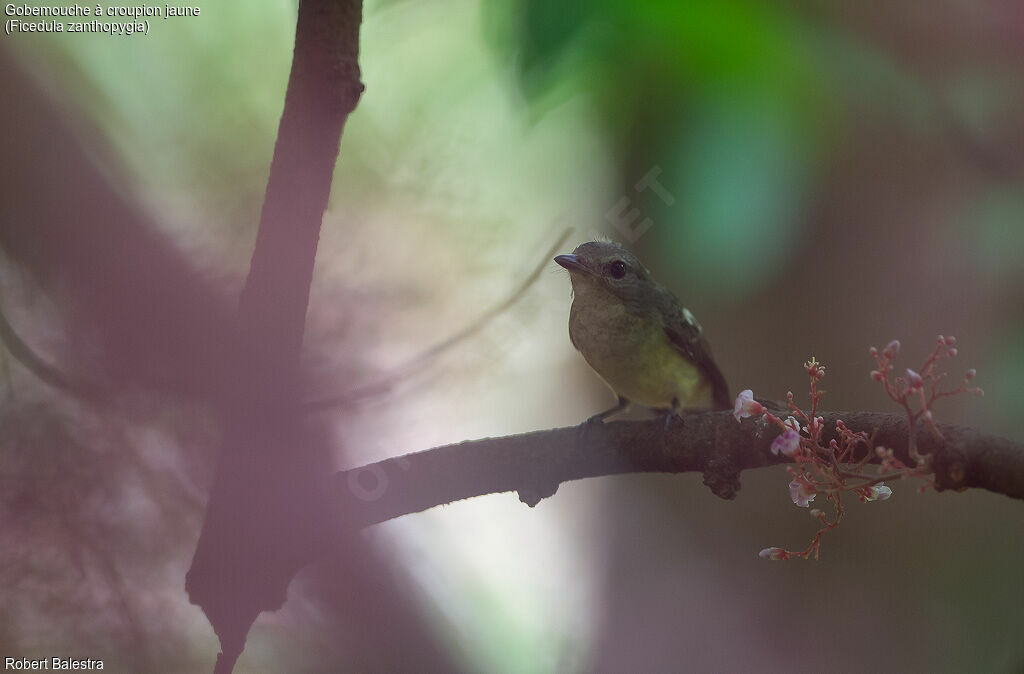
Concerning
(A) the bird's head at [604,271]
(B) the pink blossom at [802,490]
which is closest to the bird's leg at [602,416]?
(A) the bird's head at [604,271]

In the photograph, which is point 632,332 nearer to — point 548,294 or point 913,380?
point 548,294

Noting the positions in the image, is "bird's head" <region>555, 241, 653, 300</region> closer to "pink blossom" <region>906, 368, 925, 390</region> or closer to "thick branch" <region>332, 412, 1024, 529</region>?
"thick branch" <region>332, 412, 1024, 529</region>

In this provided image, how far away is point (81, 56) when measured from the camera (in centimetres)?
74

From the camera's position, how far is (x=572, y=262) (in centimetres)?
76

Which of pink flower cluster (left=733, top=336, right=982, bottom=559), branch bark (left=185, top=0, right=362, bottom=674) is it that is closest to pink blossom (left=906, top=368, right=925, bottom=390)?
pink flower cluster (left=733, top=336, right=982, bottom=559)

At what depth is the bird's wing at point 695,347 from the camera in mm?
812

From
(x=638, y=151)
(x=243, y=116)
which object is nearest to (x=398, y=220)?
(x=243, y=116)

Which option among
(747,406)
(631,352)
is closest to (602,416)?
(631,352)

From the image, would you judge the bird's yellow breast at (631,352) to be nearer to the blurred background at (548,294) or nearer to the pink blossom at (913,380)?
the blurred background at (548,294)

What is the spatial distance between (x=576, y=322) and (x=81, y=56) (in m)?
0.52

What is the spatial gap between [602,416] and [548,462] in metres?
0.12

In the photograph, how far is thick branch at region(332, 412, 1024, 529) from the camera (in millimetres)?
614

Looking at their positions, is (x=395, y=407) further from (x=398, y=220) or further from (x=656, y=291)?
(x=656, y=291)

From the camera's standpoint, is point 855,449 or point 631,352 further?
point 631,352
